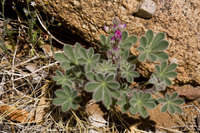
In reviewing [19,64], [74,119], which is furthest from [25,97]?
[74,119]

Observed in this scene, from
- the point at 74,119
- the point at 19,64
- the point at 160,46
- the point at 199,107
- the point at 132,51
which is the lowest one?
the point at 74,119

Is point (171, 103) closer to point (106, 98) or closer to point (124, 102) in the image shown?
point (124, 102)

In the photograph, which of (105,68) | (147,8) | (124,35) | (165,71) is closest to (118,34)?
(124,35)

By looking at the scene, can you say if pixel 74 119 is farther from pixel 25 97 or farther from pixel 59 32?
pixel 59 32

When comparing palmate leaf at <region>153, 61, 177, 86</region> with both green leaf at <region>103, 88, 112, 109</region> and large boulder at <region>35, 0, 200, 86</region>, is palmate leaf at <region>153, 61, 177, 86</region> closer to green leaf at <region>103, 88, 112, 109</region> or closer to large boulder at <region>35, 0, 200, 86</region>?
large boulder at <region>35, 0, 200, 86</region>

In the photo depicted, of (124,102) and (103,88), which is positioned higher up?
(103,88)

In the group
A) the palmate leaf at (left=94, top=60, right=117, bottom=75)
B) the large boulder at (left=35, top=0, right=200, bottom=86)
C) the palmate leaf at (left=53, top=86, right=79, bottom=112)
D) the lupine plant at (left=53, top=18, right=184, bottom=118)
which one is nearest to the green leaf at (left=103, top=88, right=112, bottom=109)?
the lupine plant at (left=53, top=18, right=184, bottom=118)

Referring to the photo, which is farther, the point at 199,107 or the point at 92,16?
the point at 199,107
